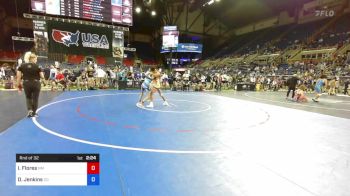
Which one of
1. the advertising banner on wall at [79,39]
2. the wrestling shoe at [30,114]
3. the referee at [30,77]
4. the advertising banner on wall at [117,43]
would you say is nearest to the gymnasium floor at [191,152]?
the wrestling shoe at [30,114]

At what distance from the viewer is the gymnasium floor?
9.90ft

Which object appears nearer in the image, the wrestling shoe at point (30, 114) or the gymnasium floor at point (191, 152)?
the gymnasium floor at point (191, 152)

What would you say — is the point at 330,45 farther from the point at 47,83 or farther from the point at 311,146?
the point at 47,83

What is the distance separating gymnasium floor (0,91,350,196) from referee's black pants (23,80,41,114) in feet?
1.41

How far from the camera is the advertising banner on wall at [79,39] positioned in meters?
18.3

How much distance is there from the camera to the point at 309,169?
367 cm

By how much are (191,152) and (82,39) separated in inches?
702

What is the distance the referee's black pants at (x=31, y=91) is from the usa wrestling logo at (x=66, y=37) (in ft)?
44.1

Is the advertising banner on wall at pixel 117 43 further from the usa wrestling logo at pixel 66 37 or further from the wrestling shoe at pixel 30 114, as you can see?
the wrestling shoe at pixel 30 114
